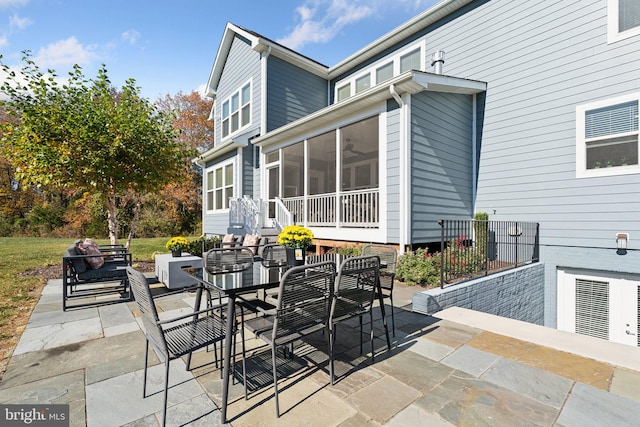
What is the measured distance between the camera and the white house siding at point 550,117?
6059mm

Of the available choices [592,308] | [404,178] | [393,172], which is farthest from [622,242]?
[393,172]

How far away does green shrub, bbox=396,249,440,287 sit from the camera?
5.64 m

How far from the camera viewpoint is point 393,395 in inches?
85.0

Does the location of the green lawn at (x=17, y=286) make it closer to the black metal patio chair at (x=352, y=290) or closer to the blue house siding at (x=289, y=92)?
the black metal patio chair at (x=352, y=290)

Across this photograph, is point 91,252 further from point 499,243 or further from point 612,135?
point 612,135

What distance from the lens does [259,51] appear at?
10.8 metres

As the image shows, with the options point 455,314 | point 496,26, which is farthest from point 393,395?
point 496,26

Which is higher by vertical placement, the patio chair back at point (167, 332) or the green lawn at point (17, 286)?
the patio chair back at point (167, 332)

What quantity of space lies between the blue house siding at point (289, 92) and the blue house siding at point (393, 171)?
5445mm

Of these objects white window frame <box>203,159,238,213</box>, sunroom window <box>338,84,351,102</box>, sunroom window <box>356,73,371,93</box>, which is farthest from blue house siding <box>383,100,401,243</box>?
white window frame <box>203,159,238,213</box>

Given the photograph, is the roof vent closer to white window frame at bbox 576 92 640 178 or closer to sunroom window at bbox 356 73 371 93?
sunroom window at bbox 356 73 371 93

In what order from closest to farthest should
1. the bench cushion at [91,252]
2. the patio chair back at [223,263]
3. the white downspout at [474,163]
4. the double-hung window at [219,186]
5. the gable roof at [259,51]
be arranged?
the patio chair back at [223,263] → the bench cushion at [91,252] → the white downspout at [474,163] → the gable roof at [259,51] → the double-hung window at [219,186]

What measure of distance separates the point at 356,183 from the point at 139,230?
565 inches

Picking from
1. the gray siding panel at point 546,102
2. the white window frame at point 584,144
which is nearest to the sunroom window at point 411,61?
the gray siding panel at point 546,102
